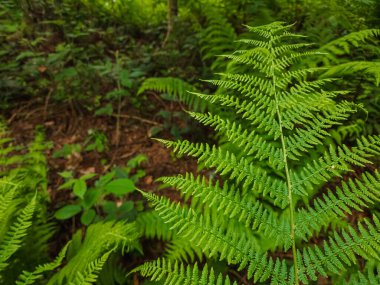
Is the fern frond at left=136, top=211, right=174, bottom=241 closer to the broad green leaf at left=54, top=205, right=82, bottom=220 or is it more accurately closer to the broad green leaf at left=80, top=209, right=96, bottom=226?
the broad green leaf at left=80, top=209, right=96, bottom=226

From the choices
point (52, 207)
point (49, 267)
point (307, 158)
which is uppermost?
point (307, 158)

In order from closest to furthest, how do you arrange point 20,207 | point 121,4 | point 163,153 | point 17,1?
point 20,207, point 163,153, point 17,1, point 121,4

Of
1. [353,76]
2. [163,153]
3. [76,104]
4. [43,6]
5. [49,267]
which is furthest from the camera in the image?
[43,6]

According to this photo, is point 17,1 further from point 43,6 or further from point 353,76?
point 353,76

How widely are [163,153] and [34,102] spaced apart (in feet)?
7.03

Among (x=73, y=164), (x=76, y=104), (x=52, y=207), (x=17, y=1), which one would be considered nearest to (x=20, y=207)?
(x=52, y=207)

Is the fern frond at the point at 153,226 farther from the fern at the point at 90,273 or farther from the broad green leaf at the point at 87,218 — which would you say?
the fern at the point at 90,273

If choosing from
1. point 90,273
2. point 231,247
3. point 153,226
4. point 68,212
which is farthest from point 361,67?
point 68,212

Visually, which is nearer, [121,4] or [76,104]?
[76,104]

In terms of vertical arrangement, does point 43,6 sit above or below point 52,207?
above

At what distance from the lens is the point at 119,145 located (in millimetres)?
3496

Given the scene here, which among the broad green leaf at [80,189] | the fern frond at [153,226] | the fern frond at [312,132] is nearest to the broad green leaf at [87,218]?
the broad green leaf at [80,189]

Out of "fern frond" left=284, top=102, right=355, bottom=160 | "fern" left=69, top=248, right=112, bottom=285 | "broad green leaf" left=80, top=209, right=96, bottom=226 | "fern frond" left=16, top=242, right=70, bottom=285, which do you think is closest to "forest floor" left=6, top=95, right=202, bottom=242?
"broad green leaf" left=80, top=209, right=96, bottom=226

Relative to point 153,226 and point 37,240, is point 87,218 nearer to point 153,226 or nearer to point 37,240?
point 37,240
